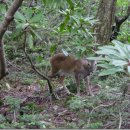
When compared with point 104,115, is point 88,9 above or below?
above

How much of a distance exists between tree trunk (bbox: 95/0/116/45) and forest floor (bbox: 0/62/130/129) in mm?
1806

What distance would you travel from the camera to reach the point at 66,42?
6.13 metres

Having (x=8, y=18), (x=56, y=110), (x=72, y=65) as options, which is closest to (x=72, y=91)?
(x=72, y=65)

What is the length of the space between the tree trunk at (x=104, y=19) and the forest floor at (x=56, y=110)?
A: 1.81 metres

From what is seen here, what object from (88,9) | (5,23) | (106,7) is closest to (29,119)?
(5,23)

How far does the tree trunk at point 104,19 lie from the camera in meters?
9.15

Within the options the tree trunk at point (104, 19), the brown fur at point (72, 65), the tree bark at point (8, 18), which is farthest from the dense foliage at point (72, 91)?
the tree trunk at point (104, 19)

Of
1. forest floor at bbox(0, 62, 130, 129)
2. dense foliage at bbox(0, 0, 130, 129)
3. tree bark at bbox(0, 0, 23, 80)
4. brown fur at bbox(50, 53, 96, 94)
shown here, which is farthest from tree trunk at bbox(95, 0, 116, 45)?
tree bark at bbox(0, 0, 23, 80)

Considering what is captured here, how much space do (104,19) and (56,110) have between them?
3.35 metres

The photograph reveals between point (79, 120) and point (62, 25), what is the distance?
59.7 inches

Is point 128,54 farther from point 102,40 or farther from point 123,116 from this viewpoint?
point 102,40

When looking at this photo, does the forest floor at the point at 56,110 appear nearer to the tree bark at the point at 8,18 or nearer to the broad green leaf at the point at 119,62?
the tree bark at the point at 8,18

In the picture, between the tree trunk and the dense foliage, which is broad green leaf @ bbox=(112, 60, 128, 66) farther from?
the tree trunk

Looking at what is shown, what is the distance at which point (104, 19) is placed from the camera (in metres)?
9.22
